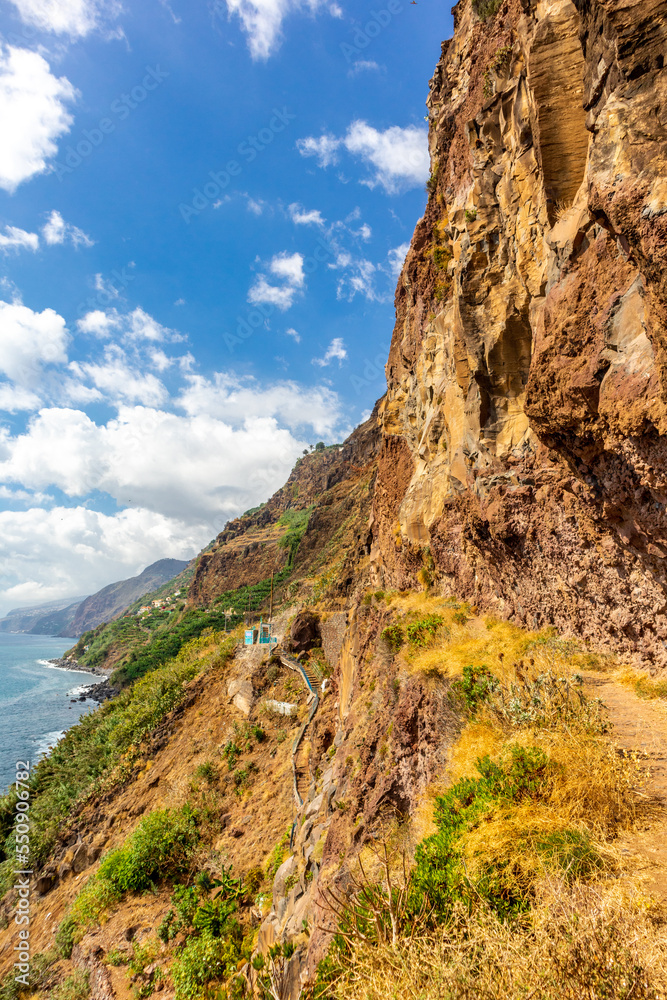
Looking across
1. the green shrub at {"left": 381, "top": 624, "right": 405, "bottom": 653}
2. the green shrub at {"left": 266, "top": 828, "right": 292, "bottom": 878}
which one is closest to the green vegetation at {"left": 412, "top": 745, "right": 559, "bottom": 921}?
the green shrub at {"left": 381, "top": 624, "right": 405, "bottom": 653}

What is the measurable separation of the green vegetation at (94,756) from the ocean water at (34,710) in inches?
378

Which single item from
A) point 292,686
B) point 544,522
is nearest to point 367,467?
point 292,686

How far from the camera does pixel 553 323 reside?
6305 millimetres

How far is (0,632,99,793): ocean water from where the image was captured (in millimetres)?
42784

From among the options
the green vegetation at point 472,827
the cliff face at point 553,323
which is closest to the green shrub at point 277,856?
the cliff face at point 553,323

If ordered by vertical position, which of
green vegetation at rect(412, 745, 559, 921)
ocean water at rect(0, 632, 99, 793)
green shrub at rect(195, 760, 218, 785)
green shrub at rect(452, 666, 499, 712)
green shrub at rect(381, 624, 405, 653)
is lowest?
ocean water at rect(0, 632, 99, 793)

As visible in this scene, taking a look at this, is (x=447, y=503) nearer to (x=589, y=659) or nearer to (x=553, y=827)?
(x=589, y=659)

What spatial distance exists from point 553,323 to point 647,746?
223 inches

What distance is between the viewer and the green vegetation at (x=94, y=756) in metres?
22.8

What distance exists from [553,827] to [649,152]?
22.5ft

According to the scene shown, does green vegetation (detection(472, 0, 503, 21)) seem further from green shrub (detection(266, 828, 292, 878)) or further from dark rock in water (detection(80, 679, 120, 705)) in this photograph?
dark rock in water (detection(80, 679, 120, 705))

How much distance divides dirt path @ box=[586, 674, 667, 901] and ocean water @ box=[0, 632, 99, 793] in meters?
45.1

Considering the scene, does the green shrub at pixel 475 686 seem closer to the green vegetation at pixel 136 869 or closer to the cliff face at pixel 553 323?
the cliff face at pixel 553 323

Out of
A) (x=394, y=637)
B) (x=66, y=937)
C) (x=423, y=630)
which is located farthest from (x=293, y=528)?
(x=423, y=630)
